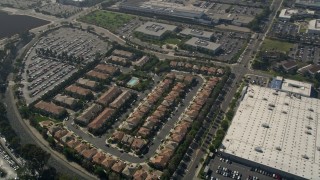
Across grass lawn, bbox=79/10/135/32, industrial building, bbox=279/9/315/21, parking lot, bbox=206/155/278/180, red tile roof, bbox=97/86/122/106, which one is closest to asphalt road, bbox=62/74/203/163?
red tile roof, bbox=97/86/122/106

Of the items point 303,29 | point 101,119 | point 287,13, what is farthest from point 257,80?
point 287,13

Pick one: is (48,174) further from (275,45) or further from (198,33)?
(275,45)

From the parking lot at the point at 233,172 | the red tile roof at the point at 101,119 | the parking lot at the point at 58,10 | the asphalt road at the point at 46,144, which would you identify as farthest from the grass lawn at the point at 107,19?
the parking lot at the point at 233,172

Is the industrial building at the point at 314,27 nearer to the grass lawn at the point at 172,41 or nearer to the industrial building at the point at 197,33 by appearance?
the industrial building at the point at 197,33

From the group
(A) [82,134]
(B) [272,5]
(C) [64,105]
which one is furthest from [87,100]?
(B) [272,5]

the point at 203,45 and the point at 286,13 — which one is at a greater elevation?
the point at 203,45

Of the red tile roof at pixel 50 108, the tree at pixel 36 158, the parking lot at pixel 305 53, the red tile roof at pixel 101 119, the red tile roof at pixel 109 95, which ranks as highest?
the tree at pixel 36 158

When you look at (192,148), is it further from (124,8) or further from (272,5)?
(272,5)
